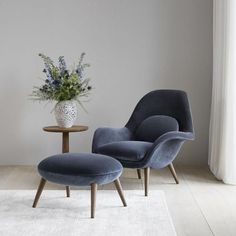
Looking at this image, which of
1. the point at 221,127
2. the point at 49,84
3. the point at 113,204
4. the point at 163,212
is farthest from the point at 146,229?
the point at 49,84

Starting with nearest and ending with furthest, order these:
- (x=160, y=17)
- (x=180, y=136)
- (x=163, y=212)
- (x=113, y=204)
Answer: 1. (x=163, y=212)
2. (x=113, y=204)
3. (x=180, y=136)
4. (x=160, y=17)

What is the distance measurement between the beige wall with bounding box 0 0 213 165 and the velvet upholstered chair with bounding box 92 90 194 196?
23.5 inches

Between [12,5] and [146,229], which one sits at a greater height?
[12,5]

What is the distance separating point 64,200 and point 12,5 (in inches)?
96.8

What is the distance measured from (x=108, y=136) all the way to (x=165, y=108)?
65 centimetres

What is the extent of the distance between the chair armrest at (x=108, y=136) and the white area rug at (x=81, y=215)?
0.47 meters

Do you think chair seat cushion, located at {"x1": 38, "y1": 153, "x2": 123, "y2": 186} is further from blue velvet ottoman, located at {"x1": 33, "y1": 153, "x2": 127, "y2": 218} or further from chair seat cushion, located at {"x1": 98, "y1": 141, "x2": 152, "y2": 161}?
chair seat cushion, located at {"x1": 98, "y1": 141, "x2": 152, "y2": 161}

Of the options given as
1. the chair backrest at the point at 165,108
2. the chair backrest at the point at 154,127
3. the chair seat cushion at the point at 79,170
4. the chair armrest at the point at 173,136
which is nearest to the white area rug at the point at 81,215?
the chair seat cushion at the point at 79,170

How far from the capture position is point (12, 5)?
4.66 meters

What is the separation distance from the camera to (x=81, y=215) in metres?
2.94

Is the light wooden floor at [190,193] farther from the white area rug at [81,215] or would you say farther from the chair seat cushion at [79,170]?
the chair seat cushion at [79,170]

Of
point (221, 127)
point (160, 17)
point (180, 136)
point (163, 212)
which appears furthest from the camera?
point (160, 17)

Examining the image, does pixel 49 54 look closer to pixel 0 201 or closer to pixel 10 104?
pixel 10 104

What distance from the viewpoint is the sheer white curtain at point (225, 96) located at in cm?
383
